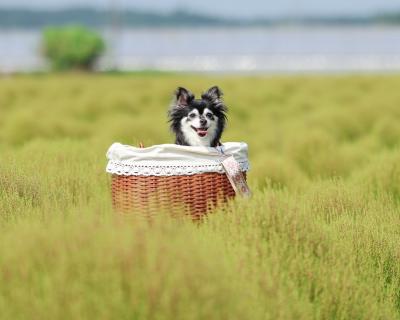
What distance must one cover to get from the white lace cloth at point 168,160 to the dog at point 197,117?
107mm

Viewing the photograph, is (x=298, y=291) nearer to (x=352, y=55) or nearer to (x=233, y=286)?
(x=233, y=286)

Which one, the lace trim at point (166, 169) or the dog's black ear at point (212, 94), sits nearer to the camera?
the lace trim at point (166, 169)

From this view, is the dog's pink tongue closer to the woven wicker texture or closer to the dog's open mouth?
the dog's open mouth

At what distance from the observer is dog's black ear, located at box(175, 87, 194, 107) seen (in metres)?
5.20

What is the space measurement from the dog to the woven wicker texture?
0.75ft

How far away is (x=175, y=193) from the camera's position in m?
5.07

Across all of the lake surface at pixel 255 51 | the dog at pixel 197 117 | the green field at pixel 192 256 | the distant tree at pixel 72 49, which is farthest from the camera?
the lake surface at pixel 255 51

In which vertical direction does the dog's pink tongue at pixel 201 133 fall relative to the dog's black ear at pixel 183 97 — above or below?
below

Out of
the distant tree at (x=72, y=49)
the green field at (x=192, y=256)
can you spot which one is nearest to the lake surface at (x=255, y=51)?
the distant tree at (x=72, y=49)

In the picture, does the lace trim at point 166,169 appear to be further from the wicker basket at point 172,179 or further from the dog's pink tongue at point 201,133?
the dog's pink tongue at point 201,133

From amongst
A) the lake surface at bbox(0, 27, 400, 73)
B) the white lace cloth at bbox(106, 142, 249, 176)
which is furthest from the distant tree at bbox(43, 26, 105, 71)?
the white lace cloth at bbox(106, 142, 249, 176)

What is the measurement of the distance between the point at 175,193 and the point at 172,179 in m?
0.08

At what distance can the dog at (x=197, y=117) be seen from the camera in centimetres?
517

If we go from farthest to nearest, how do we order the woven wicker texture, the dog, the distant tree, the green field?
1. the distant tree
2. the dog
3. the woven wicker texture
4. the green field
